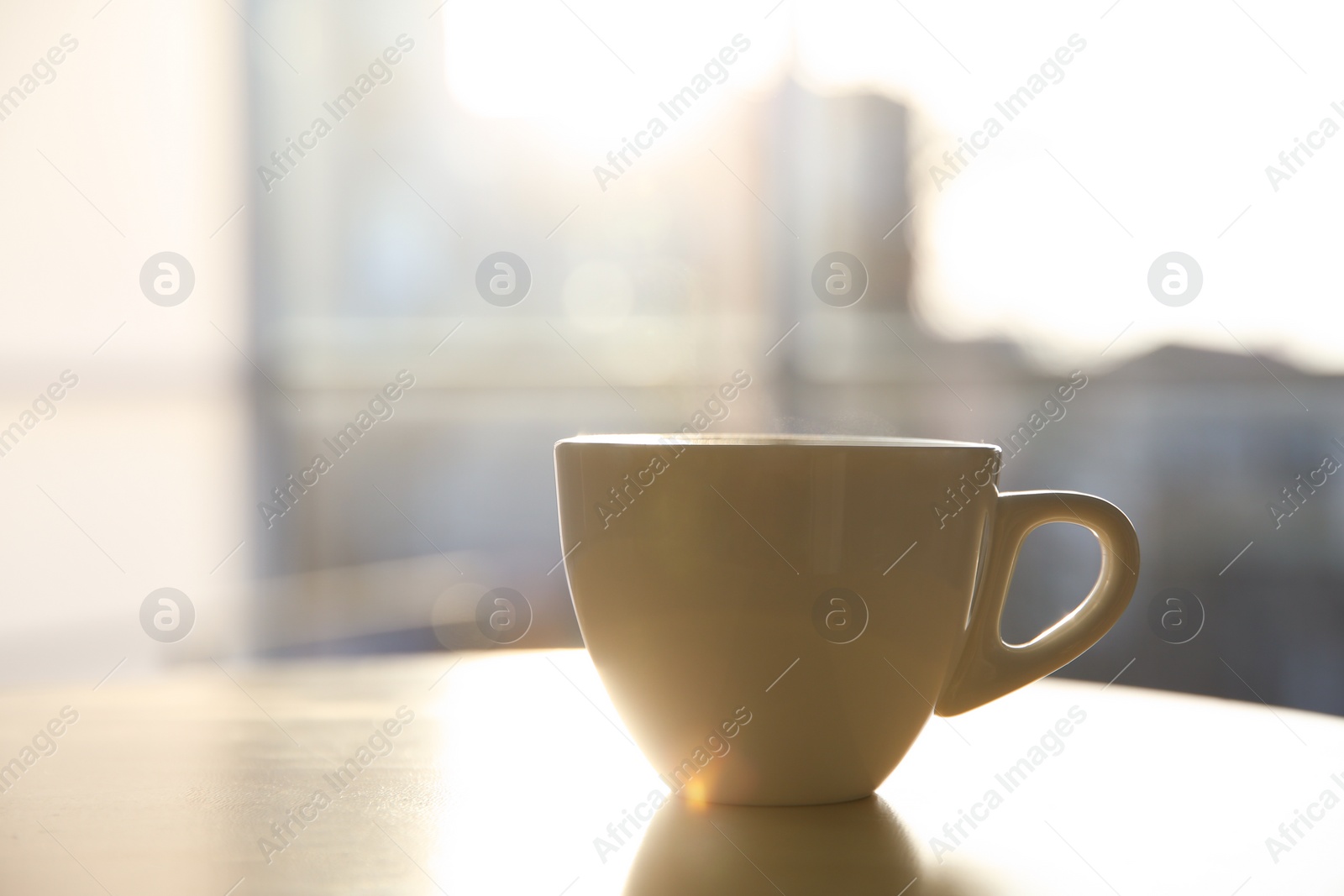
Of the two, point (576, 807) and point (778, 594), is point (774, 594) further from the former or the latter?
point (576, 807)

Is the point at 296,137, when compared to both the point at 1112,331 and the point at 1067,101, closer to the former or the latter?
the point at 1067,101

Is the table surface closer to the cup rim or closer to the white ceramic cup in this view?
the white ceramic cup

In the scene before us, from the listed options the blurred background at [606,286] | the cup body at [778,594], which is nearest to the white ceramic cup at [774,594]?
the cup body at [778,594]

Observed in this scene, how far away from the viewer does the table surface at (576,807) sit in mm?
319

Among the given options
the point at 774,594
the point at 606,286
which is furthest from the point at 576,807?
the point at 606,286

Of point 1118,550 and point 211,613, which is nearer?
point 1118,550

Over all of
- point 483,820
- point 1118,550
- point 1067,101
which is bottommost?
point 483,820

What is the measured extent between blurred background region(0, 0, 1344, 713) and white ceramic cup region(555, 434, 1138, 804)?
2006mm

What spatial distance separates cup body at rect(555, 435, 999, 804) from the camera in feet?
1.21

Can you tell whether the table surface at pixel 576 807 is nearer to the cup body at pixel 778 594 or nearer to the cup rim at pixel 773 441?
the cup body at pixel 778 594

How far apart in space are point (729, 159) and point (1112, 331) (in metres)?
1.07

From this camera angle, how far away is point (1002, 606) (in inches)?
16.8

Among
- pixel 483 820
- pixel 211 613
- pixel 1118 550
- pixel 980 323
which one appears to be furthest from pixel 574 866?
pixel 980 323

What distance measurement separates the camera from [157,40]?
9.00 ft
